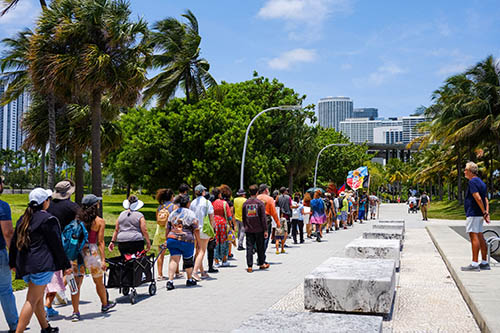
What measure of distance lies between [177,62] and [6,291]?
2476cm

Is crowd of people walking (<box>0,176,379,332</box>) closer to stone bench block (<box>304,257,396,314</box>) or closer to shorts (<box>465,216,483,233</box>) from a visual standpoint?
stone bench block (<box>304,257,396,314</box>)

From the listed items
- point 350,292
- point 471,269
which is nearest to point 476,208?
point 471,269

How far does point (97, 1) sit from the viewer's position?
55.0ft

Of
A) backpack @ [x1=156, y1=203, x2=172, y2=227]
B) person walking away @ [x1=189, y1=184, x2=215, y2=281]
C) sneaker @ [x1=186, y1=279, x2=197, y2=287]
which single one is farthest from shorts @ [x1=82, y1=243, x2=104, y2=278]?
person walking away @ [x1=189, y1=184, x2=215, y2=281]

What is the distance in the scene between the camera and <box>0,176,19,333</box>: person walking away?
18.6 feet

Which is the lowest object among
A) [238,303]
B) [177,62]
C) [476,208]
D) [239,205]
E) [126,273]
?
[238,303]

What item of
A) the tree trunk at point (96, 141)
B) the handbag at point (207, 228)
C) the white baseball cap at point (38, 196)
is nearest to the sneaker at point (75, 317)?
the white baseball cap at point (38, 196)

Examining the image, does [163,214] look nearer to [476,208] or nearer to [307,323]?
[307,323]

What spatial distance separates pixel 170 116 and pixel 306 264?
851 inches

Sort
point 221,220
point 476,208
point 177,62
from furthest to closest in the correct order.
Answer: point 177,62
point 221,220
point 476,208

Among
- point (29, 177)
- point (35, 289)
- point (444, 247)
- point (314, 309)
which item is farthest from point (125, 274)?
point (29, 177)

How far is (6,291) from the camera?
5820 mm

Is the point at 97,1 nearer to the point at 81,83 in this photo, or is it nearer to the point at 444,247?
the point at 81,83

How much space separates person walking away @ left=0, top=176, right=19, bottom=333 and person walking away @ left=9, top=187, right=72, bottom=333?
10 centimetres
